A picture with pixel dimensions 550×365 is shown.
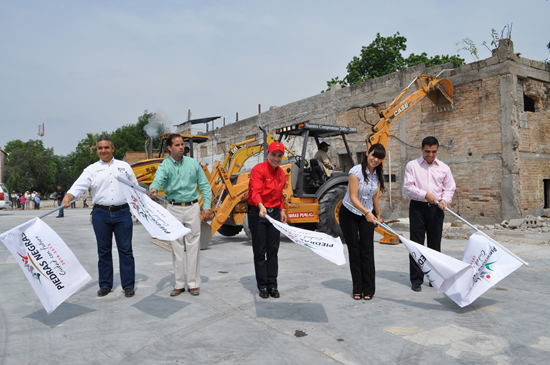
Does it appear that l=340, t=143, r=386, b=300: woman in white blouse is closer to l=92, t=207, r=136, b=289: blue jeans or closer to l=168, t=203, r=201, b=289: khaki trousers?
l=168, t=203, r=201, b=289: khaki trousers

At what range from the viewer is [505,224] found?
1122 centimetres

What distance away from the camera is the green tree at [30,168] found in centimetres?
5866

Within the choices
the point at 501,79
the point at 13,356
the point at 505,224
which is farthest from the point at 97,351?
the point at 501,79

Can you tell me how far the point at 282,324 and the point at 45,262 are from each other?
2433mm

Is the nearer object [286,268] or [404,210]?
[286,268]

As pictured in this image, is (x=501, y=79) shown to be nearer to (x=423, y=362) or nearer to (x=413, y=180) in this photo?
(x=413, y=180)

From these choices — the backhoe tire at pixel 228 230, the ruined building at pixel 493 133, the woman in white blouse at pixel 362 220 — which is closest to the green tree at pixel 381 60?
the ruined building at pixel 493 133

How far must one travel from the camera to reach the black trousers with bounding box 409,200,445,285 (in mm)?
5023

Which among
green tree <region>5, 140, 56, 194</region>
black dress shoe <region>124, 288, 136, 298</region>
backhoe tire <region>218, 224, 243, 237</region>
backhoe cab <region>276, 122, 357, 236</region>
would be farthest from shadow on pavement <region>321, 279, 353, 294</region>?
green tree <region>5, 140, 56, 194</region>

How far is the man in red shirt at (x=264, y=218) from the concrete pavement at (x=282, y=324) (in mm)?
245

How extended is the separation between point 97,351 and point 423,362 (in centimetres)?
248

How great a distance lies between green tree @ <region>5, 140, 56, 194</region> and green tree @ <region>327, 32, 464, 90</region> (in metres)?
47.3

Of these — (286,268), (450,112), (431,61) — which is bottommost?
(286,268)

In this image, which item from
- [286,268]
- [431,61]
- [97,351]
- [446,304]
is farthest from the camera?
[431,61]
